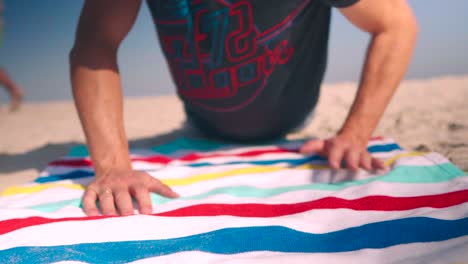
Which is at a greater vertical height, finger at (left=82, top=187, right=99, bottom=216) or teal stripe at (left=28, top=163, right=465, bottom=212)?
finger at (left=82, top=187, right=99, bottom=216)

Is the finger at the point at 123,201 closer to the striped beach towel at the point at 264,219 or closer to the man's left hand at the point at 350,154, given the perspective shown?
the striped beach towel at the point at 264,219

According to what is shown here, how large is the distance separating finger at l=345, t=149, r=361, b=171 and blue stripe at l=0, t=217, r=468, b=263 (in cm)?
30

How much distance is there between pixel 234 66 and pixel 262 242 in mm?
696

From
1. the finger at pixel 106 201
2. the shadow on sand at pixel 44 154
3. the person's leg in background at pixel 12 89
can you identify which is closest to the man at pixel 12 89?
the person's leg in background at pixel 12 89

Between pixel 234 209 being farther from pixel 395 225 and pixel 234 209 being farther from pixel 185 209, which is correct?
pixel 395 225

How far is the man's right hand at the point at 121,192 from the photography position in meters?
0.83

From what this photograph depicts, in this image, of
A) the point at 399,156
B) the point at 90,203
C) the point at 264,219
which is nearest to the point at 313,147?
the point at 399,156

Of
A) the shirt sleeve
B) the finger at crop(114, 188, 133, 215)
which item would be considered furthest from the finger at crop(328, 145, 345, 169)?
the finger at crop(114, 188, 133, 215)

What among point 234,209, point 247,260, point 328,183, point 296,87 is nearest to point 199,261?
point 247,260

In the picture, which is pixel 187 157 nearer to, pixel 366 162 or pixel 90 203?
pixel 90 203

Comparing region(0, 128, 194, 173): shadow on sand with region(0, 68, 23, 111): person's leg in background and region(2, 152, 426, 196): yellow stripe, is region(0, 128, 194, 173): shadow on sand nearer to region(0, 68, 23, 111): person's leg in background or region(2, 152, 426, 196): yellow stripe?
region(2, 152, 426, 196): yellow stripe

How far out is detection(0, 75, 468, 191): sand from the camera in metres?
1.47

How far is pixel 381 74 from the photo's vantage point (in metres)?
1.10

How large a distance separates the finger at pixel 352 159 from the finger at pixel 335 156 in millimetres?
18
